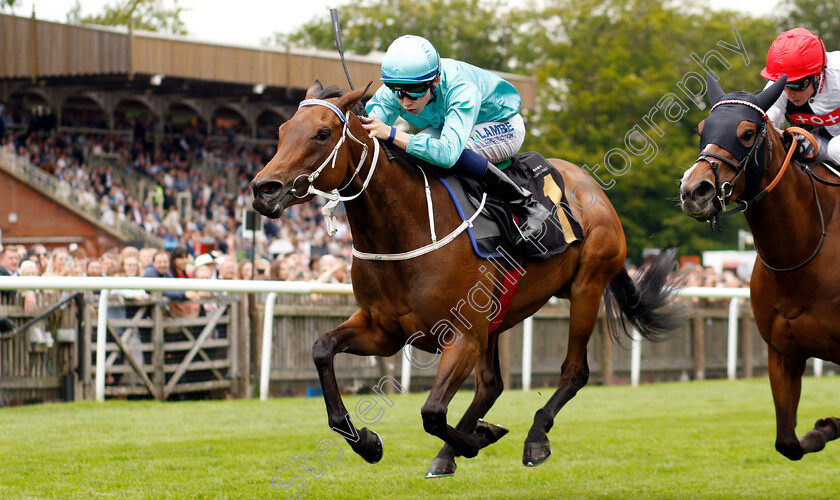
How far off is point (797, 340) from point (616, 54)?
2904 centimetres

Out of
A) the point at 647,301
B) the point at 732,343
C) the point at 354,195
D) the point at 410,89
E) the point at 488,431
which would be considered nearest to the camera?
the point at 354,195

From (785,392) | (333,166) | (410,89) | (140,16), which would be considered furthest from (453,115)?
(140,16)

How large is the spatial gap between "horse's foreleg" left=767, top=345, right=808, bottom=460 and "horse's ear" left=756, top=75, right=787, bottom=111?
1274 mm

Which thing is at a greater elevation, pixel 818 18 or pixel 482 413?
pixel 818 18

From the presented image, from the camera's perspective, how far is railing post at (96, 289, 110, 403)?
830 cm

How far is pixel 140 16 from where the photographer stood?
39.5m

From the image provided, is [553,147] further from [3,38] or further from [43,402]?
[43,402]

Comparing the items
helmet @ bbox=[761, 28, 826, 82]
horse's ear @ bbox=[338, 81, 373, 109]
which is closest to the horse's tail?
helmet @ bbox=[761, 28, 826, 82]

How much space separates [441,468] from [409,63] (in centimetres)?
197

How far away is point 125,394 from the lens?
865 centimetres

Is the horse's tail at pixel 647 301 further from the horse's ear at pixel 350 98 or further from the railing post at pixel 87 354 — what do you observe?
the railing post at pixel 87 354

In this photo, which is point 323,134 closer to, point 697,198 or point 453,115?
point 453,115

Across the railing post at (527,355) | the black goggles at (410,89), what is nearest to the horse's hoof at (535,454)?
the black goggles at (410,89)

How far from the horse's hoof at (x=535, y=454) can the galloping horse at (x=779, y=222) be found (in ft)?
3.86
